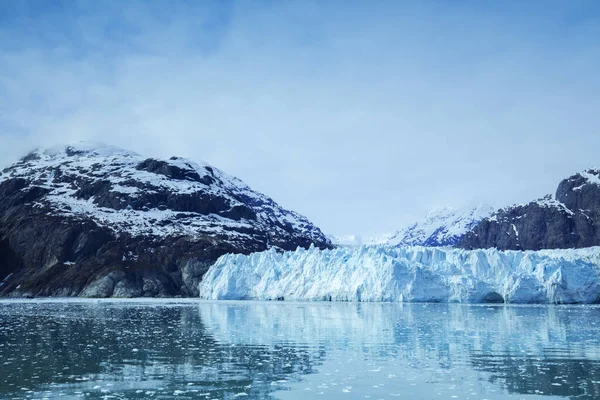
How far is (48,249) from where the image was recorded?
469ft

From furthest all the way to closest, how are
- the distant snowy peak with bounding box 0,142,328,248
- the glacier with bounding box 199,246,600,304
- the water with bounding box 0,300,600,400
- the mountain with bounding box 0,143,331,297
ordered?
the distant snowy peak with bounding box 0,142,328,248 → the mountain with bounding box 0,143,331,297 → the glacier with bounding box 199,246,600,304 → the water with bounding box 0,300,600,400

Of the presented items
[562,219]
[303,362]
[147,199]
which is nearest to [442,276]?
[303,362]

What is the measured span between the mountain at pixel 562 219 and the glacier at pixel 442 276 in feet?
266

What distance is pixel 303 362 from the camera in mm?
21891

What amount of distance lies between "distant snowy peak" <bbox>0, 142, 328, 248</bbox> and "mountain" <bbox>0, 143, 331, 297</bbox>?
1.00 ft

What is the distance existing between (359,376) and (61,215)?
151m

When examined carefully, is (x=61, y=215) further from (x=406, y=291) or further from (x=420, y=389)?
(x=420, y=389)

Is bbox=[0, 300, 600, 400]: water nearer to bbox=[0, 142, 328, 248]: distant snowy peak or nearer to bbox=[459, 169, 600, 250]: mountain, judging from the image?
bbox=[0, 142, 328, 248]: distant snowy peak

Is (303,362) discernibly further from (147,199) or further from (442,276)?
(147,199)

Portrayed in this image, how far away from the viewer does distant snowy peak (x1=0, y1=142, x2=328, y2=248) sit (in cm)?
15800

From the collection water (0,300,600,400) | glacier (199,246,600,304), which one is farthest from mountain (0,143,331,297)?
water (0,300,600,400)

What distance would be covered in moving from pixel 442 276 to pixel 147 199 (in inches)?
4500

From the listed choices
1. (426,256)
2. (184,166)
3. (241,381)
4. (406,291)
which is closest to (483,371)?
(241,381)

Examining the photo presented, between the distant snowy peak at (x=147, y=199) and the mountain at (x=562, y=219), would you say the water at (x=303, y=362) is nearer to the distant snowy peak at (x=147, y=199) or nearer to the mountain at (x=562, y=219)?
the distant snowy peak at (x=147, y=199)
